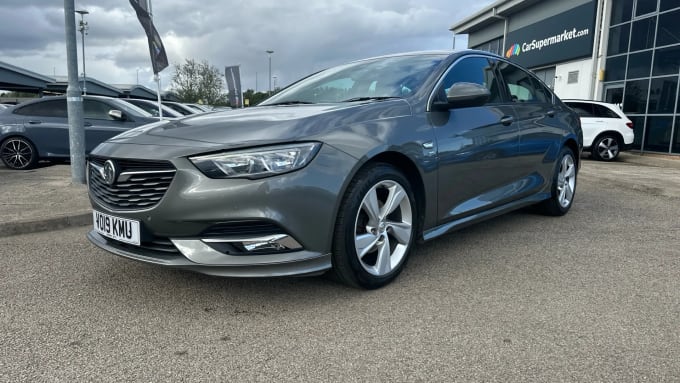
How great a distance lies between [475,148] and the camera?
3531 millimetres

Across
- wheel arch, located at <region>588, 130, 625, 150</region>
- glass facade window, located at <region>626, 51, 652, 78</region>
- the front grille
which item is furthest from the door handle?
glass facade window, located at <region>626, 51, 652, 78</region>

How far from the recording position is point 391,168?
2939mm

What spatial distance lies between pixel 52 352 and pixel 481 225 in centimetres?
358

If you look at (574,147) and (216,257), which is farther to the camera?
(574,147)

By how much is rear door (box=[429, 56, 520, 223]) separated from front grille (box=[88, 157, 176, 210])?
1694 millimetres

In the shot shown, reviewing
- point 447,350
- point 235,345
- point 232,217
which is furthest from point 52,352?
point 447,350

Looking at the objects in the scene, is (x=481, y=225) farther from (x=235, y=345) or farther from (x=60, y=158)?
(x=60, y=158)

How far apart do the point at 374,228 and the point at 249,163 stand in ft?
2.79

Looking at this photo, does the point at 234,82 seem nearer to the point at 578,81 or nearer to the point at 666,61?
the point at 578,81

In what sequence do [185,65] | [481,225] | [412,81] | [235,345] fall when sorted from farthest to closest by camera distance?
1. [185,65]
2. [481,225]
3. [412,81]
4. [235,345]

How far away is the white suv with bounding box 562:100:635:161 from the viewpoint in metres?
12.7

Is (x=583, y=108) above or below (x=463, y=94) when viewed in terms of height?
above

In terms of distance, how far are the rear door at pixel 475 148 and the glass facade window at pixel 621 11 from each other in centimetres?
1473

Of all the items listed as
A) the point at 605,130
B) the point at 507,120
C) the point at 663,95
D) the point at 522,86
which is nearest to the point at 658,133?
the point at 663,95
